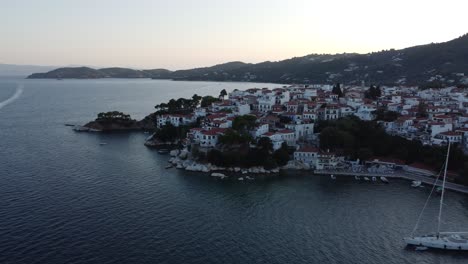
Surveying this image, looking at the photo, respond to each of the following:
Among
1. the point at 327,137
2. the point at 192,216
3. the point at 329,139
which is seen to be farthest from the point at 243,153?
the point at 192,216

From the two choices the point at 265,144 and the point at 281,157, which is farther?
the point at 265,144

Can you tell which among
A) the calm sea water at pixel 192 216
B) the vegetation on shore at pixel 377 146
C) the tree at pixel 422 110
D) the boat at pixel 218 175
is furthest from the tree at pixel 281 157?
the tree at pixel 422 110

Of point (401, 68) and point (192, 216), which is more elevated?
point (401, 68)

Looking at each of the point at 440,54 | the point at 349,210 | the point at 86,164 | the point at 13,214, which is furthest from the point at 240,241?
the point at 440,54

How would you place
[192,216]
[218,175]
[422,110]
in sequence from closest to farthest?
[192,216], [218,175], [422,110]

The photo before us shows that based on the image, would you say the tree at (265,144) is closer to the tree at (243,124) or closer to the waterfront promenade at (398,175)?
the tree at (243,124)

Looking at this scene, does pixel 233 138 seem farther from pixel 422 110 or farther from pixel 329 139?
pixel 422 110

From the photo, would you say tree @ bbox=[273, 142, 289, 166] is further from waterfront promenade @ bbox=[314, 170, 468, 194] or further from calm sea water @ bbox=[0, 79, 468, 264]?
waterfront promenade @ bbox=[314, 170, 468, 194]

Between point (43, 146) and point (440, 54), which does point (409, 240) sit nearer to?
point (43, 146)
